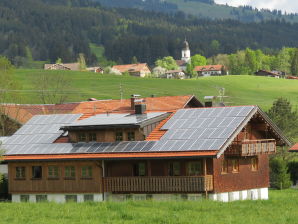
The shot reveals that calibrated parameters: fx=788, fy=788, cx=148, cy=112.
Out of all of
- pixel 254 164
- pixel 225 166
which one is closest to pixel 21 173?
pixel 225 166

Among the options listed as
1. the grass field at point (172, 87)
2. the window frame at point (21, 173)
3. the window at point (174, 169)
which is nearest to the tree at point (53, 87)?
the grass field at point (172, 87)

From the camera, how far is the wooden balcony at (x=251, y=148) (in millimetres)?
49500

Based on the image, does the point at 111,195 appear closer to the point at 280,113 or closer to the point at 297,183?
the point at 297,183

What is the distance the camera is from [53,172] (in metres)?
52.9

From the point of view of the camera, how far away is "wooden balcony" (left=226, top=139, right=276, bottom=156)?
162 feet

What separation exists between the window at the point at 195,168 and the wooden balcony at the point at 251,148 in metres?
2.27

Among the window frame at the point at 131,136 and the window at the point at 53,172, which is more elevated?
the window frame at the point at 131,136

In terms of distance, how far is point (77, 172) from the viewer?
51.9 m

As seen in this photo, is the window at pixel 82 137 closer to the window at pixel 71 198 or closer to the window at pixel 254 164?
the window at pixel 71 198

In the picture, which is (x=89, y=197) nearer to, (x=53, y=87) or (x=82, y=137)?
(x=82, y=137)

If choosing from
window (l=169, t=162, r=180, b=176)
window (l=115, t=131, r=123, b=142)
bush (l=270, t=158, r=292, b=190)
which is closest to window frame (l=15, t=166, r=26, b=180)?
window (l=115, t=131, r=123, b=142)

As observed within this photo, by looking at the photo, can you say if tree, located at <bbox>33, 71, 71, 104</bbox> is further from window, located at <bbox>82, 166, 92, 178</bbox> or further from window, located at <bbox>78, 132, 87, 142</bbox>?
window, located at <bbox>82, 166, 92, 178</bbox>

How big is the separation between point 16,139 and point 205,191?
52.9 ft

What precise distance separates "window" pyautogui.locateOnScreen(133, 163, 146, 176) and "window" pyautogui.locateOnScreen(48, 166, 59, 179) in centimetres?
554
